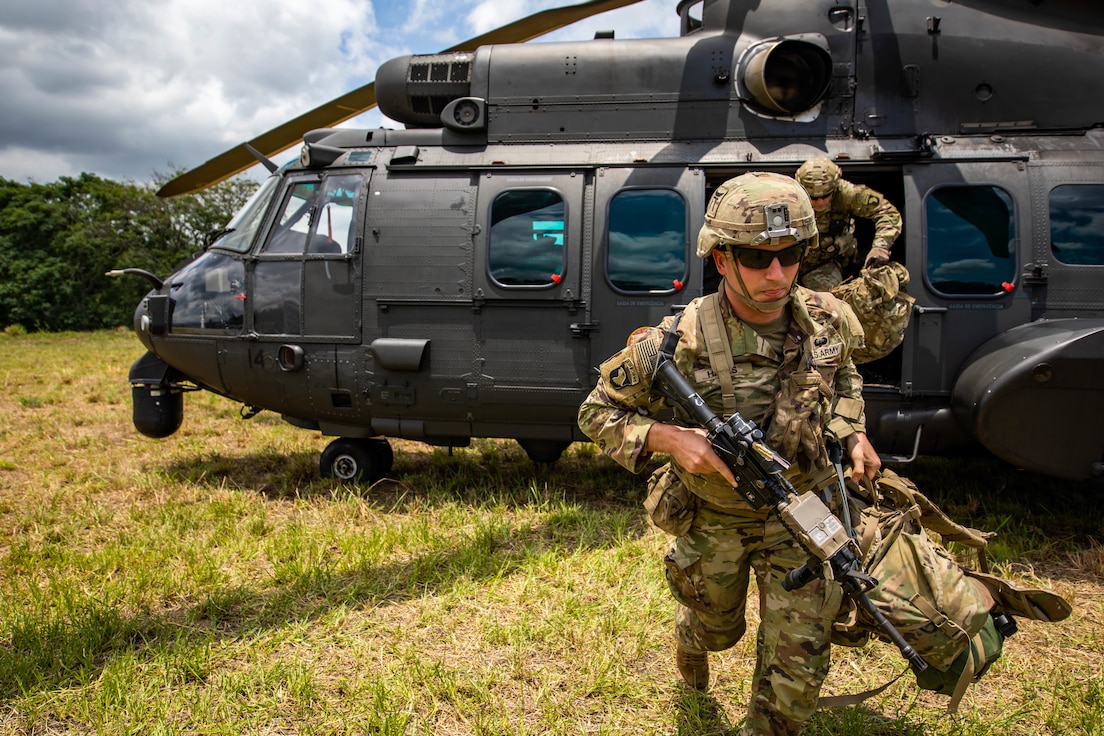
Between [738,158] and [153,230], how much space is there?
34440mm

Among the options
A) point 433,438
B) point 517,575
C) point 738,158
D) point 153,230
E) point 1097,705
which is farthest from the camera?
point 153,230

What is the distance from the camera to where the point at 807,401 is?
2410 millimetres

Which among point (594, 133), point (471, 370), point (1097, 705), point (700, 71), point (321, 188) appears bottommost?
point (1097, 705)

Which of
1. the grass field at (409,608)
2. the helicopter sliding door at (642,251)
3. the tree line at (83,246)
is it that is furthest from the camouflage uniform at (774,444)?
the tree line at (83,246)

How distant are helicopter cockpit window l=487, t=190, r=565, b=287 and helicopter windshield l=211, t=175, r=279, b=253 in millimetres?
1862

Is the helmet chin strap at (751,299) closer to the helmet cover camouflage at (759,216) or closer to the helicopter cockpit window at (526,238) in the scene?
the helmet cover camouflage at (759,216)

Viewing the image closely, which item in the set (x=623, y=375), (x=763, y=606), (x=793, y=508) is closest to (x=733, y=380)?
(x=623, y=375)

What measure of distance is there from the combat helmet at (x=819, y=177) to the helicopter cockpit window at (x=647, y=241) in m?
0.85

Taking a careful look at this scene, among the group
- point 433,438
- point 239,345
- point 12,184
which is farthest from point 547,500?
point 12,184

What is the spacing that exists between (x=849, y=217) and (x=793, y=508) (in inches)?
124

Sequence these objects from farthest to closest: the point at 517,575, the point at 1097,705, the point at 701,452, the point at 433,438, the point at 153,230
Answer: the point at 153,230 → the point at 433,438 → the point at 517,575 → the point at 1097,705 → the point at 701,452

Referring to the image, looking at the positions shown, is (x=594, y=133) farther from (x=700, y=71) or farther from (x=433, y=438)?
(x=433, y=438)

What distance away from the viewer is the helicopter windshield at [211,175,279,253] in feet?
18.7

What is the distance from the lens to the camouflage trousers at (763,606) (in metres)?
2.40
